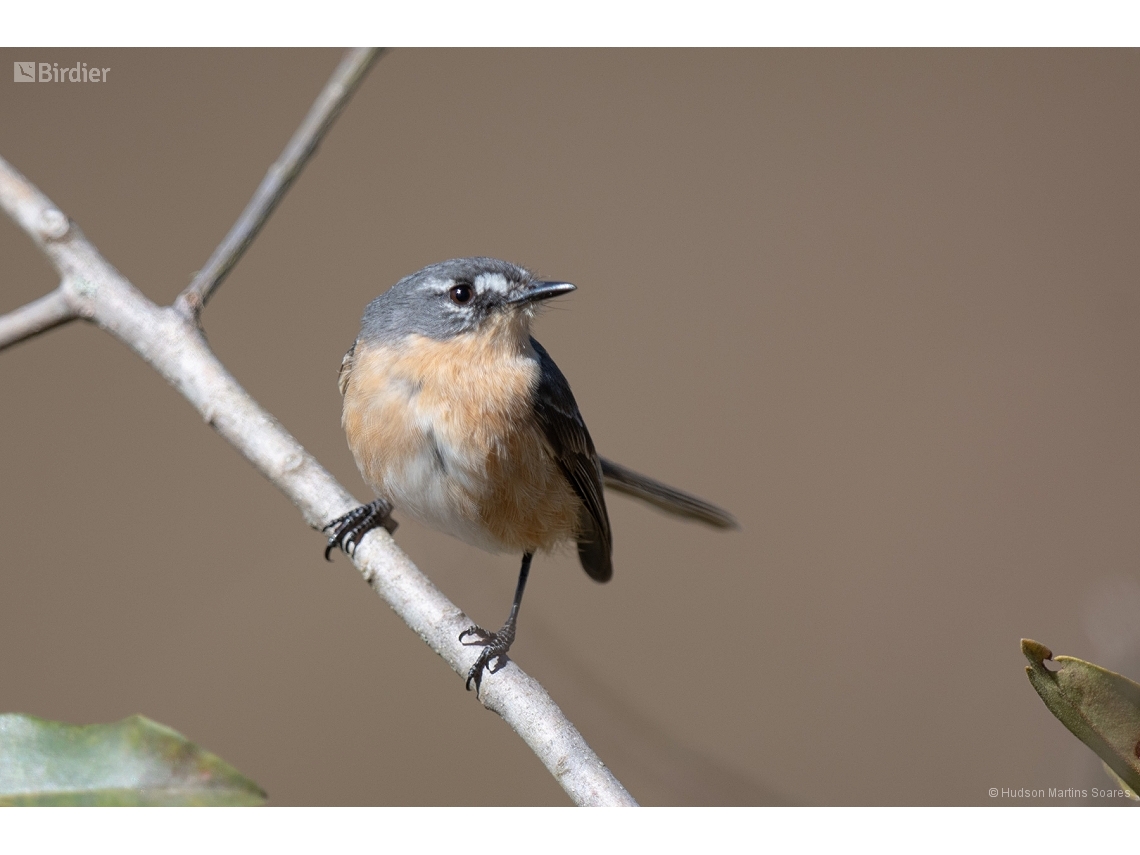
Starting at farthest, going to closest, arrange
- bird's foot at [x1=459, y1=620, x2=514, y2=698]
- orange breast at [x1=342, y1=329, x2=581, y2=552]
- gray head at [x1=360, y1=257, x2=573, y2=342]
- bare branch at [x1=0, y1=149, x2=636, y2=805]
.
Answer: gray head at [x1=360, y1=257, x2=573, y2=342] → orange breast at [x1=342, y1=329, x2=581, y2=552] → bare branch at [x1=0, y1=149, x2=636, y2=805] → bird's foot at [x1=459, y1=620, x2=514, y2=698]

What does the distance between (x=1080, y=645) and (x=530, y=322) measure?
59.4 inches

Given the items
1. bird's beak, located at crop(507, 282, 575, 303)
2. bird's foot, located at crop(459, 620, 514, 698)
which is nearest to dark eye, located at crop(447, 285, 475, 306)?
bird's beak, located at crop(507, 282, 575, 303)

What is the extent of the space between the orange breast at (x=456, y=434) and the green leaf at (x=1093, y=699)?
1461 millimetres

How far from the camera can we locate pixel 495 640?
2.13 m

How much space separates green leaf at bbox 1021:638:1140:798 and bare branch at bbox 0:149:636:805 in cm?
99

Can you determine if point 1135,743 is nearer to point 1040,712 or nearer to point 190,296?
point 1040,712

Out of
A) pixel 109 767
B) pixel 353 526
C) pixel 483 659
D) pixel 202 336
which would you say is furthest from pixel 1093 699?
pixel 202 336

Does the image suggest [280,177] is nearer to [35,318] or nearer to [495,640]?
[35,318]

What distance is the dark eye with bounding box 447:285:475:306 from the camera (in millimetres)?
2410

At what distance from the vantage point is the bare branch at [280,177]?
5.93 ft

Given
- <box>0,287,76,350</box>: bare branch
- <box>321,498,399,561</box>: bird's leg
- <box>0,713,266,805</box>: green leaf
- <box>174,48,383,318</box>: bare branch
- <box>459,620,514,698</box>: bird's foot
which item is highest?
<box>174,48,383,318</box>: bare branch

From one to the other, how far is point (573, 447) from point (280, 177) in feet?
3.59

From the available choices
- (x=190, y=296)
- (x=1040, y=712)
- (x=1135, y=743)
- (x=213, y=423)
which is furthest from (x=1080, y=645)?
(x=190, y=296)

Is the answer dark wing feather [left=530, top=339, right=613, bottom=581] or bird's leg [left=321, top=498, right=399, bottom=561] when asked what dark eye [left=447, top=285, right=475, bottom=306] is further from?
bird's leg [left=321, top=498, right=399, bottom=561]
